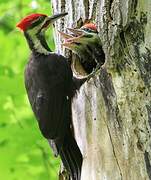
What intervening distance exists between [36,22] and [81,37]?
0.94 feet

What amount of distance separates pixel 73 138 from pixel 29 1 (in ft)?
8.11

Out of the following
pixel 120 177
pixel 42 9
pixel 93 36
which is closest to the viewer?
pixel 120 177

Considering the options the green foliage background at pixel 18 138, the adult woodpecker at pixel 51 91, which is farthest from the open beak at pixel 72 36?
the green foliage background at pixel 18 138

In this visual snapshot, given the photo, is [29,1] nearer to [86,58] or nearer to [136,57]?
[86,58]

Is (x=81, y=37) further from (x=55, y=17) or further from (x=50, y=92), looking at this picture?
(x=50, y=92)

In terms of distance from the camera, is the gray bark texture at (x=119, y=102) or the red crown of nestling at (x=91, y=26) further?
the red crown of nestling at (x=91, y=26)

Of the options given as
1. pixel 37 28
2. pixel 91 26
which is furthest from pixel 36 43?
pixel 91 26

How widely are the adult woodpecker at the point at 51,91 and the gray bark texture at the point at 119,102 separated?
105mm

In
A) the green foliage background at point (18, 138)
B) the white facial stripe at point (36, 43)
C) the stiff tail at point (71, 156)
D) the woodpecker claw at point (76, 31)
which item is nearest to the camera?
the stiff tail at point (71, 156)

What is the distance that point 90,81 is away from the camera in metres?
3.41

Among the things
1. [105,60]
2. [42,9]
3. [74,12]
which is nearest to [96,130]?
[105,60]

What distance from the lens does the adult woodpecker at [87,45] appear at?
3.55 meters

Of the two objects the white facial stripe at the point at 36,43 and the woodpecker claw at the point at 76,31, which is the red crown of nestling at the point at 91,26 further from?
the white facial stripe at the point at 36,43

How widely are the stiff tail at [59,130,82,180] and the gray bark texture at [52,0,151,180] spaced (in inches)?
3.7
